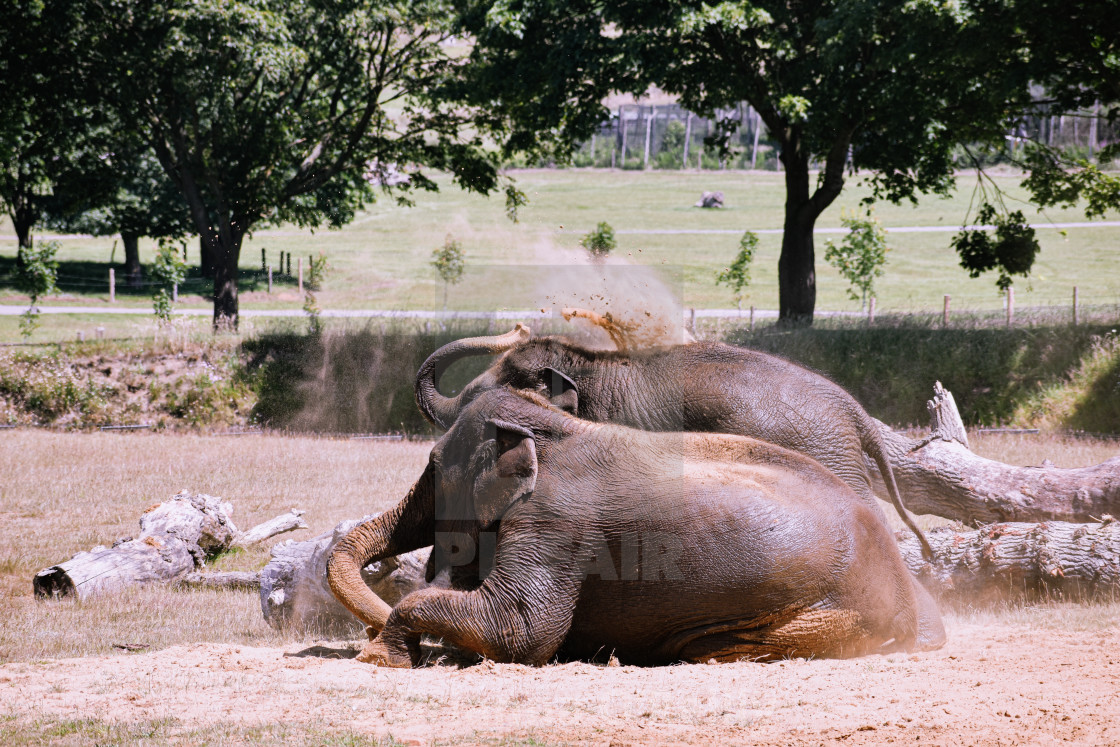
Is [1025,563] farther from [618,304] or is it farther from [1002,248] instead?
[1002,248]

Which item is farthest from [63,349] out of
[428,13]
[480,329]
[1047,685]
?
[1047,685]

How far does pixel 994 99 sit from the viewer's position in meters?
19.0

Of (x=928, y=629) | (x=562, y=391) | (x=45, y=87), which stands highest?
(x=45, y=87)

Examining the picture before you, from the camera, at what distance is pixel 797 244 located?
24547 mm

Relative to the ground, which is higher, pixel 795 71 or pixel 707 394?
pixel 795 71

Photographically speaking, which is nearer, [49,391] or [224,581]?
[224,581]

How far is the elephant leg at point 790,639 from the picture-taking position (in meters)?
6.53

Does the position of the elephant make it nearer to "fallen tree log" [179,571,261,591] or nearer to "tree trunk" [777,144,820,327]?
"fallen tree log" [179,571,261,591]

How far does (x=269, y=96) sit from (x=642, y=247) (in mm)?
17776

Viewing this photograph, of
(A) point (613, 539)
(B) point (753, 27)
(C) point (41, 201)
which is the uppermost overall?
(B) point (753, 27)

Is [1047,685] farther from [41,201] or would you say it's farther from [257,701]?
[41,201]

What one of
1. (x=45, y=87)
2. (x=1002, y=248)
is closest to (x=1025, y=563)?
(x=1002, y=248)

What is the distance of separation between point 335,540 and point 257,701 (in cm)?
283

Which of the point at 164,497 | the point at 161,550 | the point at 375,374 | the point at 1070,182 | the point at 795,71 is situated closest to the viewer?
the point at 161,550
